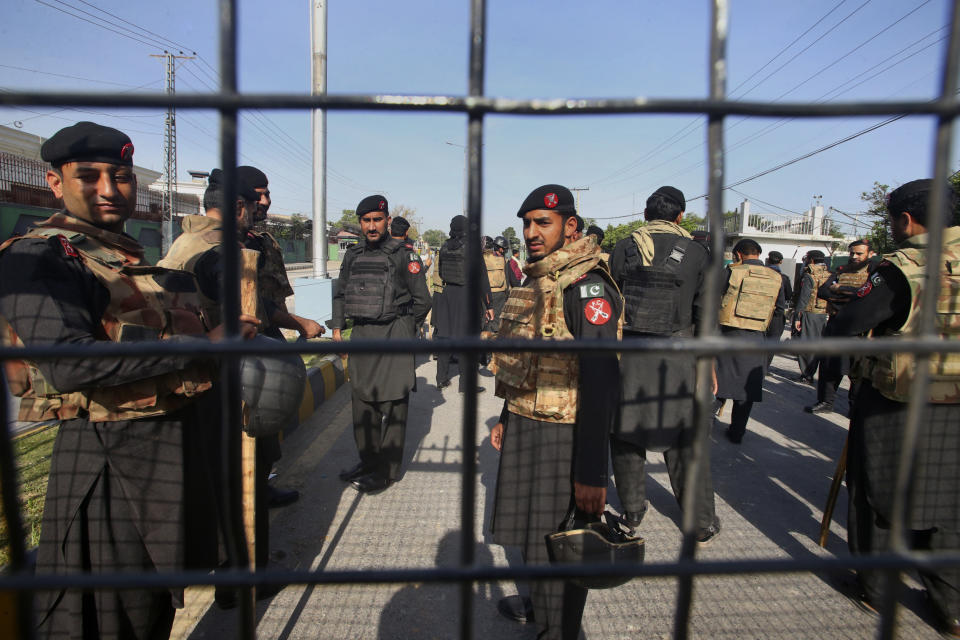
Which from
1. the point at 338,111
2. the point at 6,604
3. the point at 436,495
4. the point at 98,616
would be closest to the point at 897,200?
the point at 338,111

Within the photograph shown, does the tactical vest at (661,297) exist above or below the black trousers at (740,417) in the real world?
above

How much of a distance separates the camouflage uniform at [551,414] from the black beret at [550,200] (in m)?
0.16

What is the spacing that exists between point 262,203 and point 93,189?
5.50 feet

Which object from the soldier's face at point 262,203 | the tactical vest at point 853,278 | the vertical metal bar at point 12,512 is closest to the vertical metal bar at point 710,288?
the vertical metal bar at point 12,512

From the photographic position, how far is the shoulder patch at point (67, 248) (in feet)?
4.66

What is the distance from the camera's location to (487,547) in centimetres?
285

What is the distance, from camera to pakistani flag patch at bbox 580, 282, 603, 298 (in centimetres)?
192

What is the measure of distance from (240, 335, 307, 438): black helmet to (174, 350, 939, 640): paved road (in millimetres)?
991

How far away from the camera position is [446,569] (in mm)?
697

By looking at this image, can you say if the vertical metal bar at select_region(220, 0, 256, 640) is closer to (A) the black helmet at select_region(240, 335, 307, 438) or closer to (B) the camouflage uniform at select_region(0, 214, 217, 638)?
(B) the camouflage uniform at select_region(0, 214, 217, 638)

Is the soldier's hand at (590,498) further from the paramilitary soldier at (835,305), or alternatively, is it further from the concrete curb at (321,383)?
the paramilitary soldier at (835,305)

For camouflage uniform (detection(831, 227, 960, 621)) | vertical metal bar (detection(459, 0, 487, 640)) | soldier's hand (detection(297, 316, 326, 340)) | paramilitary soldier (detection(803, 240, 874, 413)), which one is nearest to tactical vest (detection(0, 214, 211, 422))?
soldier's hand (detection(297, 316, 326, 340))

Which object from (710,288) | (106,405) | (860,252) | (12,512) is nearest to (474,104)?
(710,288)

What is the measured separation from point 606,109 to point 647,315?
2567 mm
